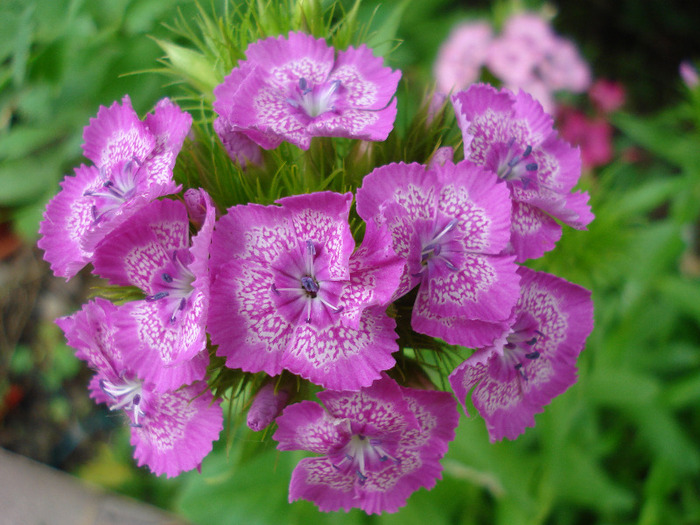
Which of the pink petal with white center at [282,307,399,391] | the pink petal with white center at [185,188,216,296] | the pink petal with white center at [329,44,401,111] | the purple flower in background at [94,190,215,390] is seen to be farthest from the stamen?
the pink petal with white center at [329,44,401,111]

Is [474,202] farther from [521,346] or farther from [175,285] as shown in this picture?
[175,285]

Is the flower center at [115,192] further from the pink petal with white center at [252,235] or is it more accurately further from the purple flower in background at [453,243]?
the purple flower in background at [453,243]

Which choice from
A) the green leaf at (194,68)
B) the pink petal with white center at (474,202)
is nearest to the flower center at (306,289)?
the pink petal with white center at (474,202)

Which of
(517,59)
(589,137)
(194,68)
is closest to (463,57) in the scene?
(517,59)

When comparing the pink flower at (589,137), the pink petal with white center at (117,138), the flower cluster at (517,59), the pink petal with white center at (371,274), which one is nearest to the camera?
the pink petal with white center at (371,274)

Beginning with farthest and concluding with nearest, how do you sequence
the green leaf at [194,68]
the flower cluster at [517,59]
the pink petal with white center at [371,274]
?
the flower cluster at [517,59] → the green leaf at [194,68] → the pink petal with white center at [371,274]

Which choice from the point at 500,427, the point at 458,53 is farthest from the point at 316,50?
→ the point at 458,53

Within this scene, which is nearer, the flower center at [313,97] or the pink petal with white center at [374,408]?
the pink petal with white center at [374,408]
